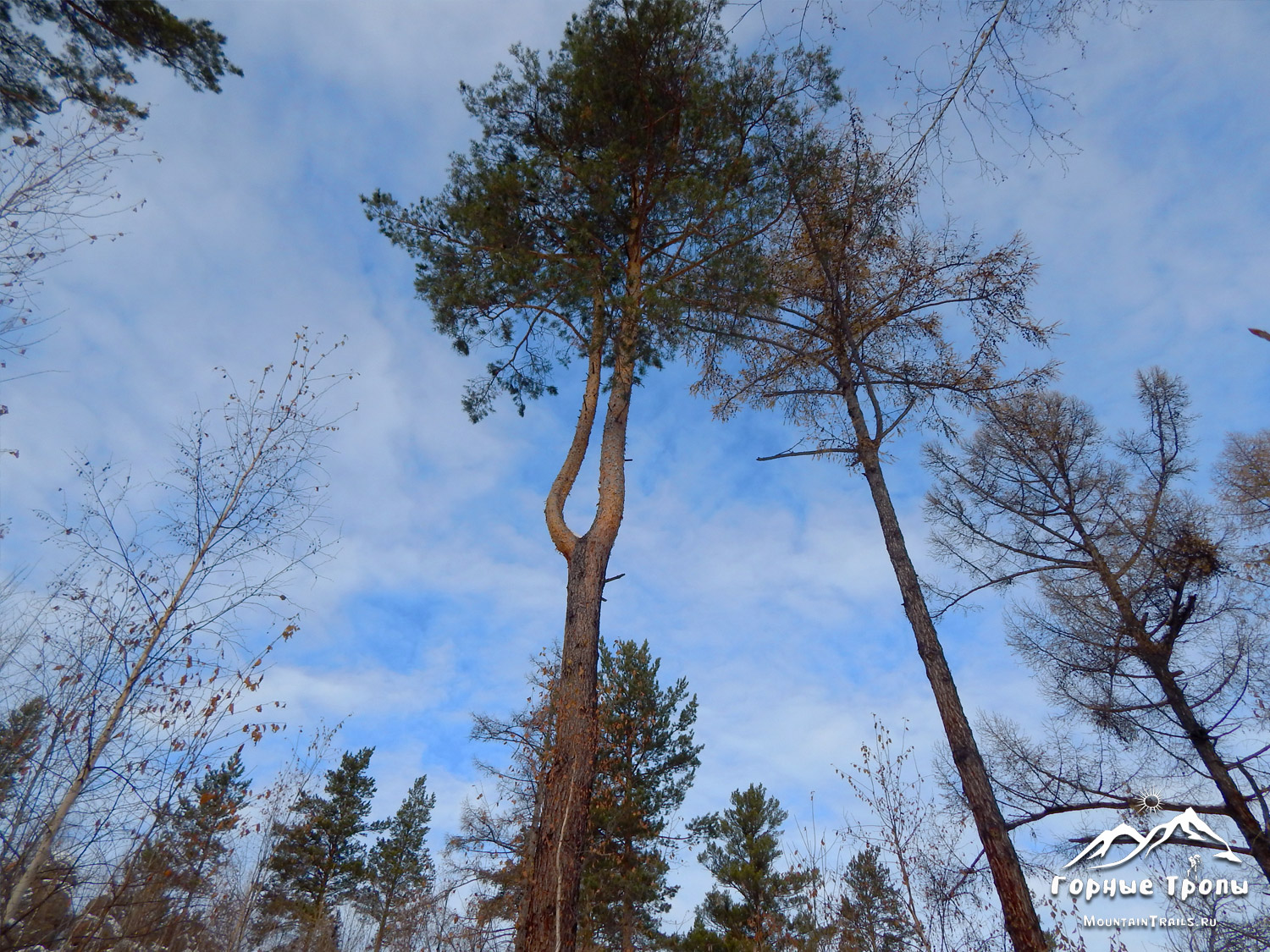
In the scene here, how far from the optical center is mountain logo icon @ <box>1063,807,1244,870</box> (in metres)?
7.62

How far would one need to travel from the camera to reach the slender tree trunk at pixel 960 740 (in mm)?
5082

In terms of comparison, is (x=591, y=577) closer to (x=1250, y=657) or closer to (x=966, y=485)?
(x=966, y=485)

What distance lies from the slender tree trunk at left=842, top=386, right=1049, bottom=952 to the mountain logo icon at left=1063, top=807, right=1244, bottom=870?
2.98 m

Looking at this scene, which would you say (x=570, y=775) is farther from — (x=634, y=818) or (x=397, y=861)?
(x=397, y=861)

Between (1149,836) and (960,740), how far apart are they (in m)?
3.95

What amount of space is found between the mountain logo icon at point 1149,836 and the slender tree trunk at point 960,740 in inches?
117

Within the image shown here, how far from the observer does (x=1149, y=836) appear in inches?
304

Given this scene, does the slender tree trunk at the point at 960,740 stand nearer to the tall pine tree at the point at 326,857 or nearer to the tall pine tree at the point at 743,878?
the tall pine tree at the point at 743,878

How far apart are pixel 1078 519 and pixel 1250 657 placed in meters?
2.53

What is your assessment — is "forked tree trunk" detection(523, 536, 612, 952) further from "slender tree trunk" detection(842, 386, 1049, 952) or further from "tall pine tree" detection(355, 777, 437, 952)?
"tall pine tree" detection(355, 777, 437, 952)

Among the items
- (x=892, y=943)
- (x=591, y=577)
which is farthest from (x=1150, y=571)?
(x=591, y=577)

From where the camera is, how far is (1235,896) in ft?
24.4

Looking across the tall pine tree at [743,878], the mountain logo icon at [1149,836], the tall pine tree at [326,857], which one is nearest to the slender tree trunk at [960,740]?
the mountain logo icon at [1149,836]

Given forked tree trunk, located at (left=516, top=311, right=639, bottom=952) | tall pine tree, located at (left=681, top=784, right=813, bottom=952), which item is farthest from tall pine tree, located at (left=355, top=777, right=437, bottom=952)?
forked tree trunk, located at (left=516, top=311, right=639, bottom=952)
